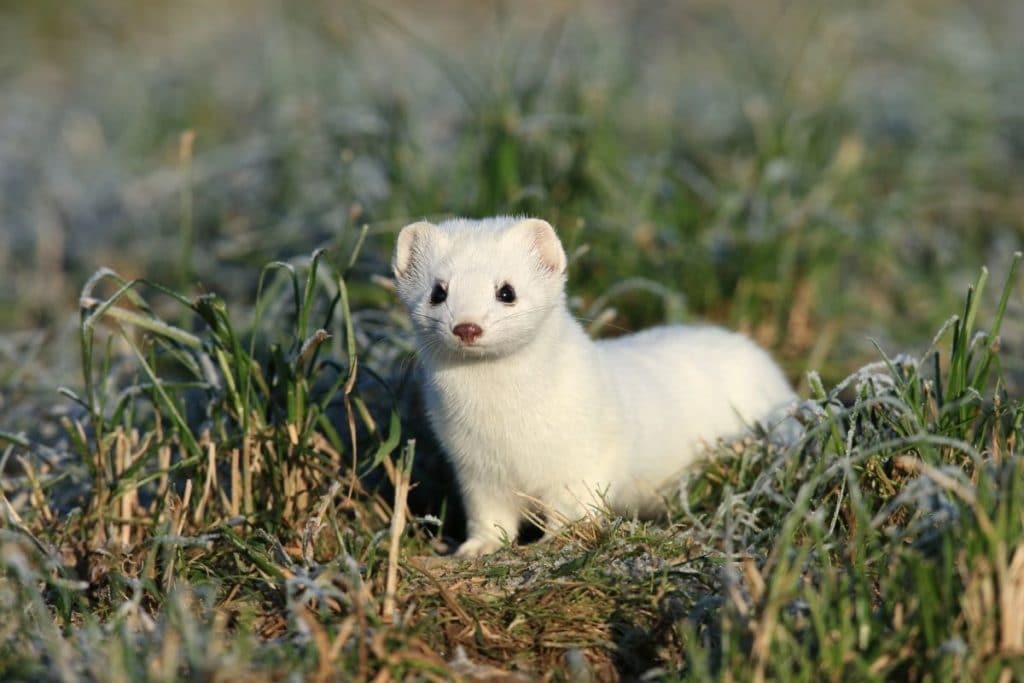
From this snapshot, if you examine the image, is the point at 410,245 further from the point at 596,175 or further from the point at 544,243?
the point at 596,175

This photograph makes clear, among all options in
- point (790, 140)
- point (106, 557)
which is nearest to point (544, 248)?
point (106, 557)

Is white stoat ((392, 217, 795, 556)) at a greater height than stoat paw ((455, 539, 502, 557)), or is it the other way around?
white stoat ((392, 217, 795, 556))

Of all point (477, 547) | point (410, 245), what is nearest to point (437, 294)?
point (410, 245)

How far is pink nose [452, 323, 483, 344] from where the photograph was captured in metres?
3.19

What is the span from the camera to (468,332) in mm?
3188

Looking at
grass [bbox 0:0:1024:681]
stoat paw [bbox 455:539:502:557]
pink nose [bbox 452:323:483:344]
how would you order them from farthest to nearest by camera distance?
stoat paw [bbox 455:539:502:557] → pink nose [bbox 452:323:483:344] → grass [bbox 0:0:1024:681]

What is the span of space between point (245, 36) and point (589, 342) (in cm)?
717

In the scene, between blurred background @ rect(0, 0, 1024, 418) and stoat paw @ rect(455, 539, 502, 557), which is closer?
stoat paw @ rect(455, 539, 502, 557)

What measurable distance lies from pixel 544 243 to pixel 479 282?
0.27 meters

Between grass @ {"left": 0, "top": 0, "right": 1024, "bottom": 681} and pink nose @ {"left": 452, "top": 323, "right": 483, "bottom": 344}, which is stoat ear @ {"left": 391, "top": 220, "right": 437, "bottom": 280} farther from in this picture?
pink nose @ {"left": 452, "top": 323, "right": 483, "bottom": 344}

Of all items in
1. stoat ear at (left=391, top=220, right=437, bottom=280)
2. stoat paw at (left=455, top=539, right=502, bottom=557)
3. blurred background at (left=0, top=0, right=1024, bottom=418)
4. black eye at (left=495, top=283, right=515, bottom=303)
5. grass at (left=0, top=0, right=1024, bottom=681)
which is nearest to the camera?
grass at (left=0, top=0, right=1024, bottom=681)

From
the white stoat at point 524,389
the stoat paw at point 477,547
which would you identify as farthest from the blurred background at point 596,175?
the stoat paw at point 477,547

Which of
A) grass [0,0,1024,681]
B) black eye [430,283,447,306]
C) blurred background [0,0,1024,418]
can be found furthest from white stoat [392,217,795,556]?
blurred background [0,0,1024,418]

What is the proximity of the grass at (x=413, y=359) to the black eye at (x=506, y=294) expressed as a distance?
48 centimetres
